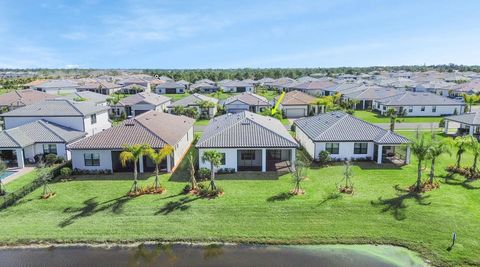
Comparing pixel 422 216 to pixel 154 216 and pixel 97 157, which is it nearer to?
pixel 154 216

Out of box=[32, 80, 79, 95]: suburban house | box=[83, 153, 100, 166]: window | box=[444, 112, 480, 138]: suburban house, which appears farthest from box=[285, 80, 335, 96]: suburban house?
box=[83, 153, 100, 166]: window

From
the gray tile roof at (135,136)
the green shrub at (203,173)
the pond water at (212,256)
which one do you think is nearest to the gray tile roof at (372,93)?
the gray tile roof at (135,136)

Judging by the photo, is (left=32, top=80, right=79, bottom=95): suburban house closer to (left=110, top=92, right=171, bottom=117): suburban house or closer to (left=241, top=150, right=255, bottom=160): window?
(left=110, top=92, right=171, bottom=117): suburban house

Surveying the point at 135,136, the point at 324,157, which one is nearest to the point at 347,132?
the point at 324,157

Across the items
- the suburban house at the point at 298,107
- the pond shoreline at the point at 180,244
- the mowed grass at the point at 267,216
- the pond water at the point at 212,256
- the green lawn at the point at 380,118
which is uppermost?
the suburban house at the point at 298,107

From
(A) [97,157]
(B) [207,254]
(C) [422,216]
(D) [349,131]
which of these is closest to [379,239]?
(C) [422,216]

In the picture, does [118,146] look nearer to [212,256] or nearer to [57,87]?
[212,256]

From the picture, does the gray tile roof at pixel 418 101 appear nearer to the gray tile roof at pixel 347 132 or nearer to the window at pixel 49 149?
the gray tile roof at pixel 347 132
